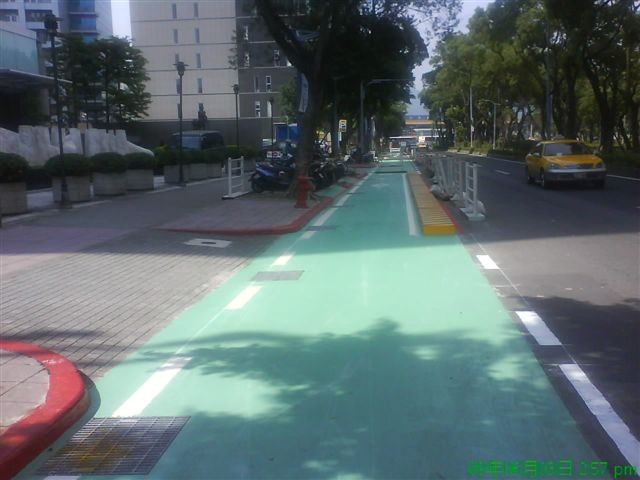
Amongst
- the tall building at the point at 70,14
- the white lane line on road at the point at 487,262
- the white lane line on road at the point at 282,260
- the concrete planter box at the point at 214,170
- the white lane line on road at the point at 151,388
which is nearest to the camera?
the white lane line on road at the point at 151,388

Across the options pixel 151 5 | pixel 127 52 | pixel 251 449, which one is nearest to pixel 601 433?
pixel 251 449

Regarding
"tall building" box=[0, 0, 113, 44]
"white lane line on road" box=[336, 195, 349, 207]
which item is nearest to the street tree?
"white lane line on road" box=[336, 195, 349, 207]

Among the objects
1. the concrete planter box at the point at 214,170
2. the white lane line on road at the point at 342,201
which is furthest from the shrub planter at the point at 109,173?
the concrete planter box at the point at 214,170

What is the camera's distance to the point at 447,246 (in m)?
13.5

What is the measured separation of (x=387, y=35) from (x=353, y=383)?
89.7 ft

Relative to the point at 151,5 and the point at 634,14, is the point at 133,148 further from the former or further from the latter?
the point at 634,14

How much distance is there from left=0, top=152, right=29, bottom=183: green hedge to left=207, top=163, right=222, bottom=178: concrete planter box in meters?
17.3

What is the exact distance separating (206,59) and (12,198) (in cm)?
3067

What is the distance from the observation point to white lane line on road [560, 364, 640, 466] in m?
4.79

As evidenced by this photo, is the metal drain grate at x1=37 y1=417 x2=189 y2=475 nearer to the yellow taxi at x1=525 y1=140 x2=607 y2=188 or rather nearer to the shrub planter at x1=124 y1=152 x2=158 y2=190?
the shrub planter at x1=124 y1=152 x2=158 y2=190

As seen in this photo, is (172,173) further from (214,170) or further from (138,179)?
(138,179)

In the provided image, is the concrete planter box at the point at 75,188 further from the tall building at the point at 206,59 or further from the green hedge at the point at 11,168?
the tall building at the point at 206,59

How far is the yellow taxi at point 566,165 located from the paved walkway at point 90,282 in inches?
371

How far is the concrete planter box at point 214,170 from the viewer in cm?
3522
